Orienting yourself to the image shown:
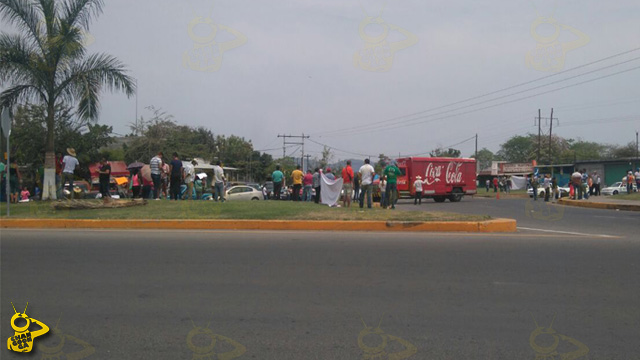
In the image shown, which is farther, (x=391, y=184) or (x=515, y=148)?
(x=515, y=148)

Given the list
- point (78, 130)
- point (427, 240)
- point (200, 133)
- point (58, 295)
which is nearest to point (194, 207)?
point (427, 240)

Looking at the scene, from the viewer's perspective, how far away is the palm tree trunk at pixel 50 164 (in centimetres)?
1591

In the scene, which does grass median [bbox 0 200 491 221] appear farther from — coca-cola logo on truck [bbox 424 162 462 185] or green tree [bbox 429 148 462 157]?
green tree [bbox 429 148 462 157]

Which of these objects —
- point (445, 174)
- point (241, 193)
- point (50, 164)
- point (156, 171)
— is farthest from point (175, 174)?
point (445, 174)

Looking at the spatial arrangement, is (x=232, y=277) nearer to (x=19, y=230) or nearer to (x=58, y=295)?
(x=58, y=295)

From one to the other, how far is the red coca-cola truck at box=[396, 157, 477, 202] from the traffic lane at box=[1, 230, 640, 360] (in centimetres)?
1872

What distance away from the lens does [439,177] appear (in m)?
28.7

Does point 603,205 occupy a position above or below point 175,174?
below

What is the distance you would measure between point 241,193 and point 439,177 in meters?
10.9

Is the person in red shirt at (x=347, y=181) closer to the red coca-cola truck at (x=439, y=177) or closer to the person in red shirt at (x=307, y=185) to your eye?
the person in red shirt at (x=307, y=185)

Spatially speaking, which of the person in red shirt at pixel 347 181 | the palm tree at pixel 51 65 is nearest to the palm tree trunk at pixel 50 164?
the palm tree at pixel 51 65

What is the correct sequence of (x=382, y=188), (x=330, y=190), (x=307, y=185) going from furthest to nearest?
1. (x=307, y=185)
2. (x=382, y=188)
3. (x=330, y=190)

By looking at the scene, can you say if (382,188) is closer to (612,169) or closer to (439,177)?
(439,177)

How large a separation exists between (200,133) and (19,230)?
5329cm
